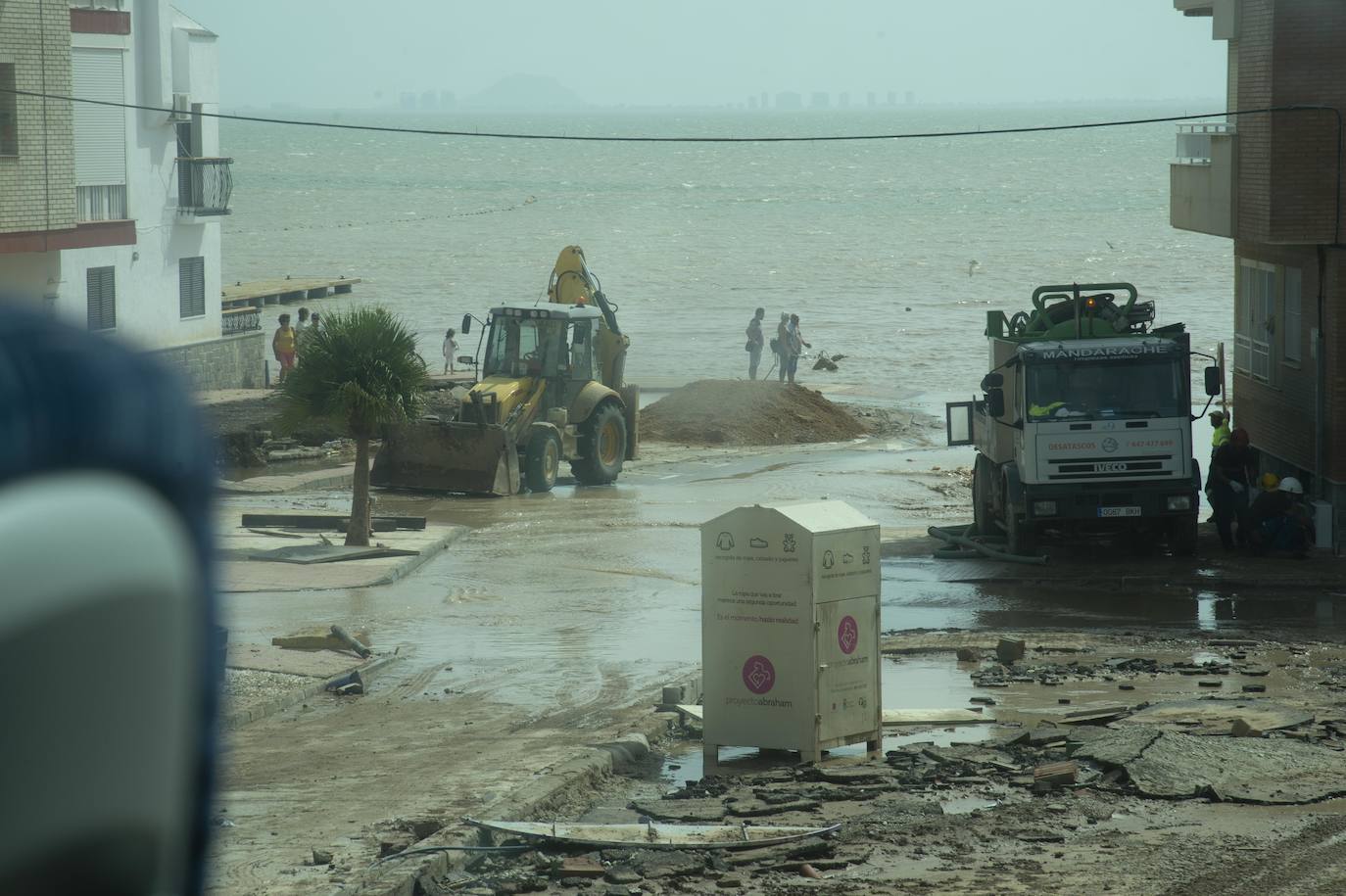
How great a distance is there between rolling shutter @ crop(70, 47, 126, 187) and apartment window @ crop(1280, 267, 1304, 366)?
23.5 m

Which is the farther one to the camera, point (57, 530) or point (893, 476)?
point (893, 476)

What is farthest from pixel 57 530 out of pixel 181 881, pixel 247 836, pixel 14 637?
pixel 247 836

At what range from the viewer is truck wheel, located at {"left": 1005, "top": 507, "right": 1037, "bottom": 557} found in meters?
21.2

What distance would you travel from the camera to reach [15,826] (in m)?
0.90

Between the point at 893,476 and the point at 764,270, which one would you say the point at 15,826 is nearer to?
the point at 893,476

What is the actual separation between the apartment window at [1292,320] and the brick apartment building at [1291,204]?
0.02 metres

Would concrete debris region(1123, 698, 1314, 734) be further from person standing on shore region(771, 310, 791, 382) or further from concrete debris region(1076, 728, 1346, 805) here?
person standing on shore region(771, 310, 791, 382)

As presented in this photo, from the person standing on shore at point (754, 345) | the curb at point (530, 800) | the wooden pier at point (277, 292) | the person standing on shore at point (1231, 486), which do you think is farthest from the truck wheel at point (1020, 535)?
the wooden pier at point (277, 292)

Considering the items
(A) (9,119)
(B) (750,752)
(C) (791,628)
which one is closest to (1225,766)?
(C) (791,628)

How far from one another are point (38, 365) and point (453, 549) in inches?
845

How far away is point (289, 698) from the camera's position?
13547 millimetres

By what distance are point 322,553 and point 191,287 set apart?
2053 cm

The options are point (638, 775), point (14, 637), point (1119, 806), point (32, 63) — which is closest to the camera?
→ point (14, 637)

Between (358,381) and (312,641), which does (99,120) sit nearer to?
(358,381)
